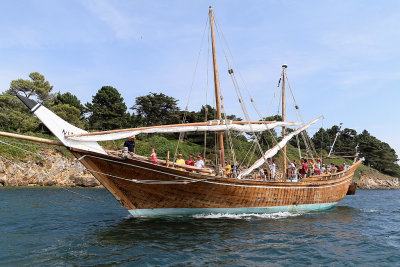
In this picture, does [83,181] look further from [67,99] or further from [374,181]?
[374,181]

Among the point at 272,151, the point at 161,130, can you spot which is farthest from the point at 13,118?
the point at 272,151

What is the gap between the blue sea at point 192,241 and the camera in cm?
782

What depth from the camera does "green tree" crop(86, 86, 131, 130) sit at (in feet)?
163

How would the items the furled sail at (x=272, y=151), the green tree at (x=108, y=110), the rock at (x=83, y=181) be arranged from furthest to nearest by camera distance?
the green tree at (x=108, y=110) → the rock at (x=83, y=181) → the furled sail at (x=272, y=151)

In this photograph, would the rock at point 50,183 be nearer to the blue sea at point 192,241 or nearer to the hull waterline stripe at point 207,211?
the blue sea at point 192,241

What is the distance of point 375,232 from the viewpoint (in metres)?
12.2

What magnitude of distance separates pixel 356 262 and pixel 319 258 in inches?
36.9

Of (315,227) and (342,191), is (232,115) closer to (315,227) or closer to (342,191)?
(342,191)

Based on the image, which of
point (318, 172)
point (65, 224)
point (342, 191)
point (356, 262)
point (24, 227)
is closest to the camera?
point (356, 262)

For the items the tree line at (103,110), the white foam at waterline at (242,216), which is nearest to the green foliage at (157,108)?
the tree line at (103,110)

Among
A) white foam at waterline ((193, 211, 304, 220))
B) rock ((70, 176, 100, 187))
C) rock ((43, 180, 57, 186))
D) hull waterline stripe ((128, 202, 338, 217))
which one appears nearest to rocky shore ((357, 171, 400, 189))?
rock ((70, 176, 100, 187))

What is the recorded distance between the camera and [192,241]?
→ 9.62 meters

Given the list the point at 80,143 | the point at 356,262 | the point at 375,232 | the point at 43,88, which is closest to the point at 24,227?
the point at 80,143

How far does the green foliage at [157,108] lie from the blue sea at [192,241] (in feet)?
125
